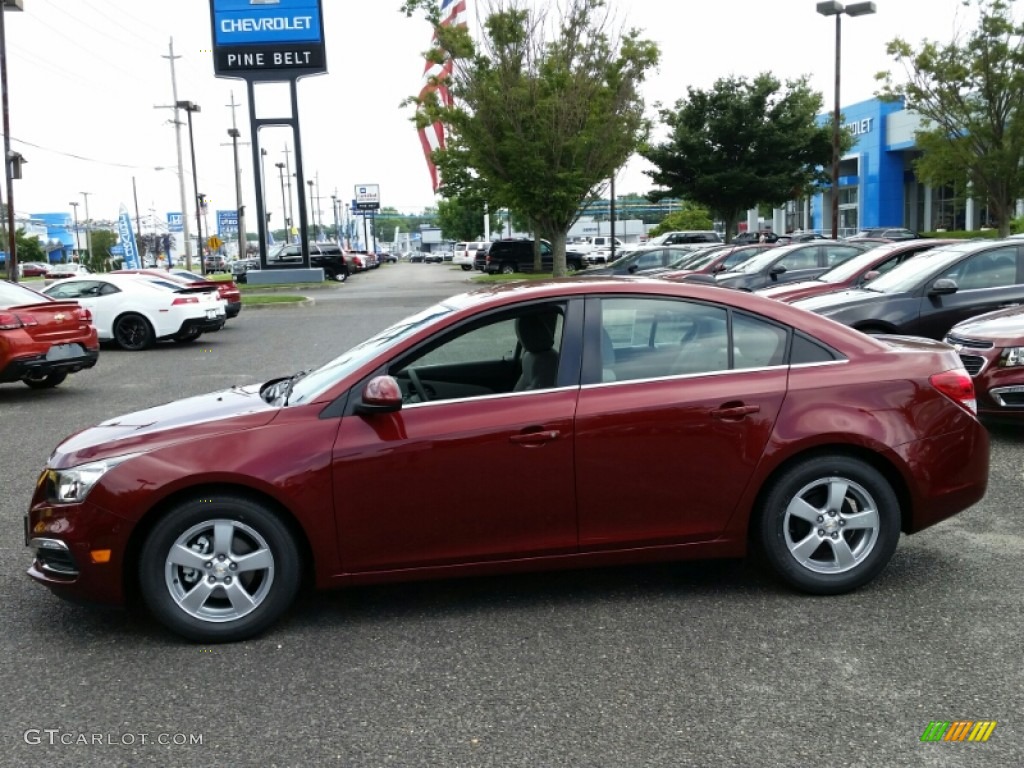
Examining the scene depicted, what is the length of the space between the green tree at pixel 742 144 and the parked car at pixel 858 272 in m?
32.9

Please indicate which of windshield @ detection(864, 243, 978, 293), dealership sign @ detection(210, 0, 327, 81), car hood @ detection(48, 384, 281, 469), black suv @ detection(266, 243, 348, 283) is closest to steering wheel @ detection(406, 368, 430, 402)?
car hood @ detection(48, 384, 281, 469)

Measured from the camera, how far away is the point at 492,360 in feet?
17.1

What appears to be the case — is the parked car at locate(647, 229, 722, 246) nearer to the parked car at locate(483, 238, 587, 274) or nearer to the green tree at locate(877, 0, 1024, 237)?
the parked car at locate(483, 238, 587, 274)

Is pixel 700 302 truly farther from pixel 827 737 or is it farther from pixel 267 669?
pixel 267 669

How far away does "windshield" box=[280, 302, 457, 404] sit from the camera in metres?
4.64

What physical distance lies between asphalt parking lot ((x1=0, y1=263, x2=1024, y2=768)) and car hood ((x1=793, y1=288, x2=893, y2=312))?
4.99 metres

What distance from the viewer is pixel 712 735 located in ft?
11.4

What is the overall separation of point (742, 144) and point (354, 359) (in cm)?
4415

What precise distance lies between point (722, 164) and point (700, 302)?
43.4 meters

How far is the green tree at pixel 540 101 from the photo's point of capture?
3322 centimetres

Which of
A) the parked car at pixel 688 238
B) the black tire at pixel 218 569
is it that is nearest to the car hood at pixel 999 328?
the black tire at pixel 218 569

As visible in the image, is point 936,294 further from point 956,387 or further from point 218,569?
point 218,569

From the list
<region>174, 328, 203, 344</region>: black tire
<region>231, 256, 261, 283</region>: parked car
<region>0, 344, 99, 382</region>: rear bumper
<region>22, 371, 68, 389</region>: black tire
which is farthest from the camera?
<region>231, 256, 261, 283</region>: parked car

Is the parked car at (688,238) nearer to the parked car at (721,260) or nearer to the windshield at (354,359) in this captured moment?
the parked car at (721,260)
